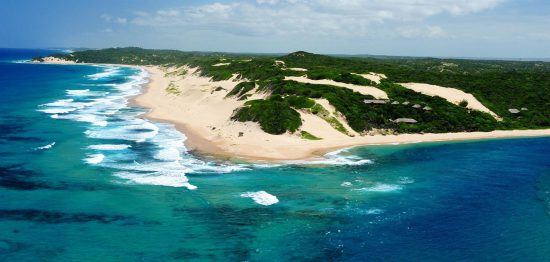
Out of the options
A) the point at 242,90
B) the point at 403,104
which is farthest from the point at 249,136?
the point at 242,90

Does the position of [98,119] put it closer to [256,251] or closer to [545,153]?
[256,251]

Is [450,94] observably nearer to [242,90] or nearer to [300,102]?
[300,102]

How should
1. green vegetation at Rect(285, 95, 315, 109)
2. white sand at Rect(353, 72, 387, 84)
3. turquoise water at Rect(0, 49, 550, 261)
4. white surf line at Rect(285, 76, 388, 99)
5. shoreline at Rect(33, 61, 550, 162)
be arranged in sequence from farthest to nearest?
white sand at Rect(353, 72, 387, 84) < white surf line at Rect(285, 76, 388, 99) < green vegetation at Rect(285, 95, 315, 109) < shoreline at Rect(33, 61, 550, 162) < turquoise water at Rect(0, 49, 550, 261)

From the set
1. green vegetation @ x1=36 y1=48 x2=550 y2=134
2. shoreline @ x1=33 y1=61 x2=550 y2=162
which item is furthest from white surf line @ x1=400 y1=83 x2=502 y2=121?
shoreline @ x1=33 y1=61 x2=550 y2=162

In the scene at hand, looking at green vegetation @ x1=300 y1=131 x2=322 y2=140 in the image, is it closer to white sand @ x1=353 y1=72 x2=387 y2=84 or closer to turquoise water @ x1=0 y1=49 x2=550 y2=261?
turquoise water @ x1=0 y1=49 x2=550 y2=261

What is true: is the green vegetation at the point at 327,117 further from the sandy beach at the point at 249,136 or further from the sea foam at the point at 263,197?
the sea foam at the point at 263,197

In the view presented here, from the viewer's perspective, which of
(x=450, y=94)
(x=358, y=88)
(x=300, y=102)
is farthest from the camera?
(x=450, y=94)
